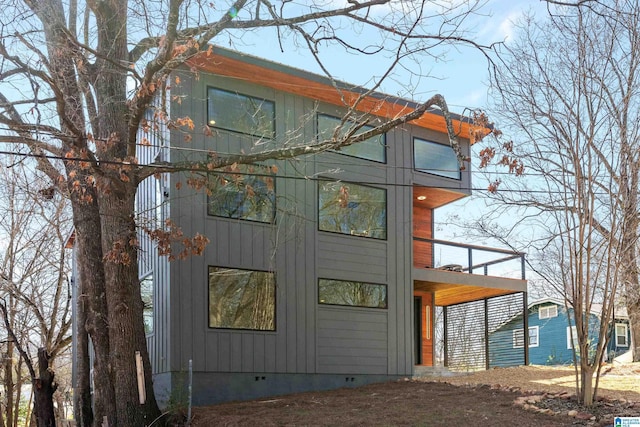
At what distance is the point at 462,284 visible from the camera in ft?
56.6

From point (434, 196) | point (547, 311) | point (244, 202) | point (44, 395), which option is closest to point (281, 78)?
point (244, 202)

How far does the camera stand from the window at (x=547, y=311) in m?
28.6

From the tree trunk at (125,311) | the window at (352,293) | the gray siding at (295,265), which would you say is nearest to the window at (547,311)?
the gray siding at (295,265)

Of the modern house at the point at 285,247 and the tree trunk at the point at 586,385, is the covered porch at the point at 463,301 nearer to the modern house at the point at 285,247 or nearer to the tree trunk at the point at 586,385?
the modern house at the point at 285,247

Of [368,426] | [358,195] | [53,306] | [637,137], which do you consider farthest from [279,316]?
[53,306]

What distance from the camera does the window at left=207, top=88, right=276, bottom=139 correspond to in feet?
46.7

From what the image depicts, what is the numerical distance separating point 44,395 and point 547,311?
21.4 metres

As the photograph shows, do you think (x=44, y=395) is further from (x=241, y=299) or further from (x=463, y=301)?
(x=463, y=301)

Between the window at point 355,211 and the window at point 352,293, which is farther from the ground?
the window at point 355,211

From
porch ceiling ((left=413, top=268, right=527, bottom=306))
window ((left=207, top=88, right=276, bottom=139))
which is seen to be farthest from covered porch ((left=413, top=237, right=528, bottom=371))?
window ((left=207, top=88, right=276, bottom=139))

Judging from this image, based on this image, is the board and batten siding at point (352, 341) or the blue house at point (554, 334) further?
the blue house at point (554, 334)

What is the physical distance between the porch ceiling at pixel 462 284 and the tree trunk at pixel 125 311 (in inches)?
297

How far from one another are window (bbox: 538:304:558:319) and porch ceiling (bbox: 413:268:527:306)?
9.74 m

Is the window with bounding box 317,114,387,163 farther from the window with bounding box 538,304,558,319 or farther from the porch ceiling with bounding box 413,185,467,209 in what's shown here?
the window with bounding box 538,304,558,319
